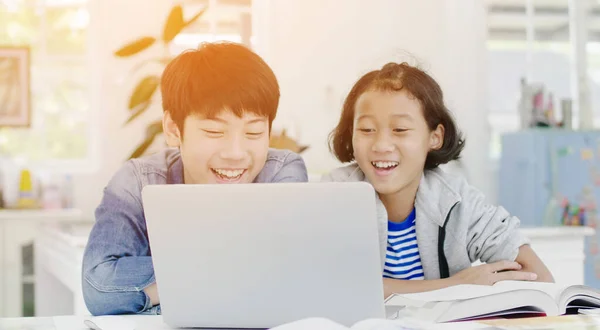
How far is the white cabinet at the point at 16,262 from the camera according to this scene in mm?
4664

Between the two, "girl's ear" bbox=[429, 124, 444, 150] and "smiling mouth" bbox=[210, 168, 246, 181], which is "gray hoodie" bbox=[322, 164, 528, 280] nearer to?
"girl's ear" bbox=[429, 124, 444, 150]

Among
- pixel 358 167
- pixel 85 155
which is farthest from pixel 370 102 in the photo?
pixel 85 155

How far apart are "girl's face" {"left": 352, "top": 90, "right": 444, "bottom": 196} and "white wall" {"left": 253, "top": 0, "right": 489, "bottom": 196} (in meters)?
3.11

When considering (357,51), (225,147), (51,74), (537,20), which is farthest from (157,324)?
(537,20)

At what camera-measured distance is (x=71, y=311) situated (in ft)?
13.9

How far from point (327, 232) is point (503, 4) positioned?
16.0 feet

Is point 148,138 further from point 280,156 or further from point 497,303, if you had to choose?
point 497,303

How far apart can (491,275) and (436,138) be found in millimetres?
454

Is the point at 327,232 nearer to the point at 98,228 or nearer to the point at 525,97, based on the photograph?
the point at 98,228

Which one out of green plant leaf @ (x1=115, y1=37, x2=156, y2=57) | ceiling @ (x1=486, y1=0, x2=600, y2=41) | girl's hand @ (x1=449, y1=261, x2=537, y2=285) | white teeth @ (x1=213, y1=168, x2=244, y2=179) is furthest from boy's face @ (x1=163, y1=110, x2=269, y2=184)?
ceiling @ (x1=486, y1=0, x2=600, y2=41)

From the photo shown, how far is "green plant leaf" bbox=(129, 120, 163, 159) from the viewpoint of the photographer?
4.29 metres

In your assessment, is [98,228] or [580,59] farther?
[580,59]

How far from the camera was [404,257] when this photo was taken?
1.90 meters

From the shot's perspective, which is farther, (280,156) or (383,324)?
(280,156)
